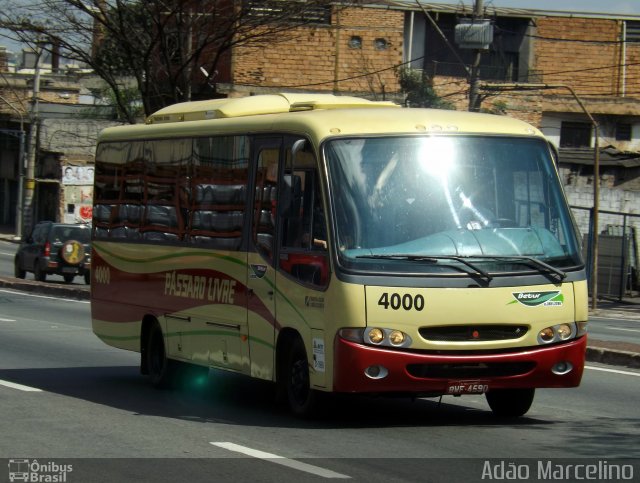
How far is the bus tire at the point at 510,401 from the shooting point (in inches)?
422

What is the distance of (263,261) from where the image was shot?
1086cm

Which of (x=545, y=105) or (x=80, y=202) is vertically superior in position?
(x=545, y=105)

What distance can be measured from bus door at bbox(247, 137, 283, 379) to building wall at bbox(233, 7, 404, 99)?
42757 mm

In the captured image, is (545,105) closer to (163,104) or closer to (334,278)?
(163,104)

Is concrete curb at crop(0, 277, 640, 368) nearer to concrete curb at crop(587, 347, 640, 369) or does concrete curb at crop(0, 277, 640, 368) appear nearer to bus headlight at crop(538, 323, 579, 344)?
concrete curb at crop(587, 347, 640, 369)

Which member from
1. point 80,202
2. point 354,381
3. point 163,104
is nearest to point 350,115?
point 354,381

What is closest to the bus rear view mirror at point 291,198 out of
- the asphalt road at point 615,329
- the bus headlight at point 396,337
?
the bus headlight at point 396,337

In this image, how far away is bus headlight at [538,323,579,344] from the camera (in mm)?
9969

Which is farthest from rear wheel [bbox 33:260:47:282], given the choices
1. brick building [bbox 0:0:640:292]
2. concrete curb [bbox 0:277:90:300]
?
brick building [bbox 0:0:640:292]

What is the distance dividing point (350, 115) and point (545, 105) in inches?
1793

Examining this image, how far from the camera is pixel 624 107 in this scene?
54188mm

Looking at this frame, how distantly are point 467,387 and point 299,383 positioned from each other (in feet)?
4.71
